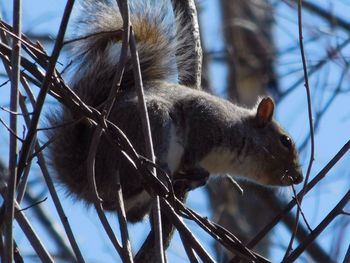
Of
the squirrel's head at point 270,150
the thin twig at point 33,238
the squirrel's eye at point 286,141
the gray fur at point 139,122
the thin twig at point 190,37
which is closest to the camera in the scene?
the thin twig at point 33,238

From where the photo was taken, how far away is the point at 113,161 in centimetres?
299

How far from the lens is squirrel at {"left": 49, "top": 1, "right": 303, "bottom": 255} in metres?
2.97

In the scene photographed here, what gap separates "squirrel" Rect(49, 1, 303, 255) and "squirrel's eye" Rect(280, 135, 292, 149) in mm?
127

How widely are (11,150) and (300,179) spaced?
83.6 inches

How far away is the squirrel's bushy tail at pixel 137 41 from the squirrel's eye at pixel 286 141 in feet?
2.05

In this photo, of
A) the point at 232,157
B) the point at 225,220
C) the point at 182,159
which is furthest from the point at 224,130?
the point at 225,220

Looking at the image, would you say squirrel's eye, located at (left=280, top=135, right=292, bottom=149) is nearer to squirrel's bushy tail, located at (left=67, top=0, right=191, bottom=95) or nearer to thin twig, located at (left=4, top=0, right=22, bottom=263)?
squirrel's bushy tail, located at (left=67, top=0, right=191, bottom=95)

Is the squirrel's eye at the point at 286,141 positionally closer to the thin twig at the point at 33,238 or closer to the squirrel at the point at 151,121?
the squirrel at the point at 151,121

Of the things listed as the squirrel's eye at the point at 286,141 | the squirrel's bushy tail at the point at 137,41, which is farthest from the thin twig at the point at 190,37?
the squirrel's eye at the point at 286,141

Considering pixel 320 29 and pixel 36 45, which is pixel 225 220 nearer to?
pixel 320 29

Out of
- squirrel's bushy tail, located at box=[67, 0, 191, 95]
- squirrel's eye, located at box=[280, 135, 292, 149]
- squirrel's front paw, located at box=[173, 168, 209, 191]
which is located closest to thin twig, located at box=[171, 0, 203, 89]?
squirrel's bushy tail, located at box=[67, 0, 191, 95]

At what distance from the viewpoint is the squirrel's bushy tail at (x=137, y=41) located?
305 cm

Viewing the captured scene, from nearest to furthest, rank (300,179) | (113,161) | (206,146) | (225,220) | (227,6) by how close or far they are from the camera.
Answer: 1. (113,161)
2. (206,146)
3. (300,179)
4. (225,220)
5. (227,6)

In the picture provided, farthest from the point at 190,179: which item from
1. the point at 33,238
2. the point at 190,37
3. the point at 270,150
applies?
the point at 33,238
